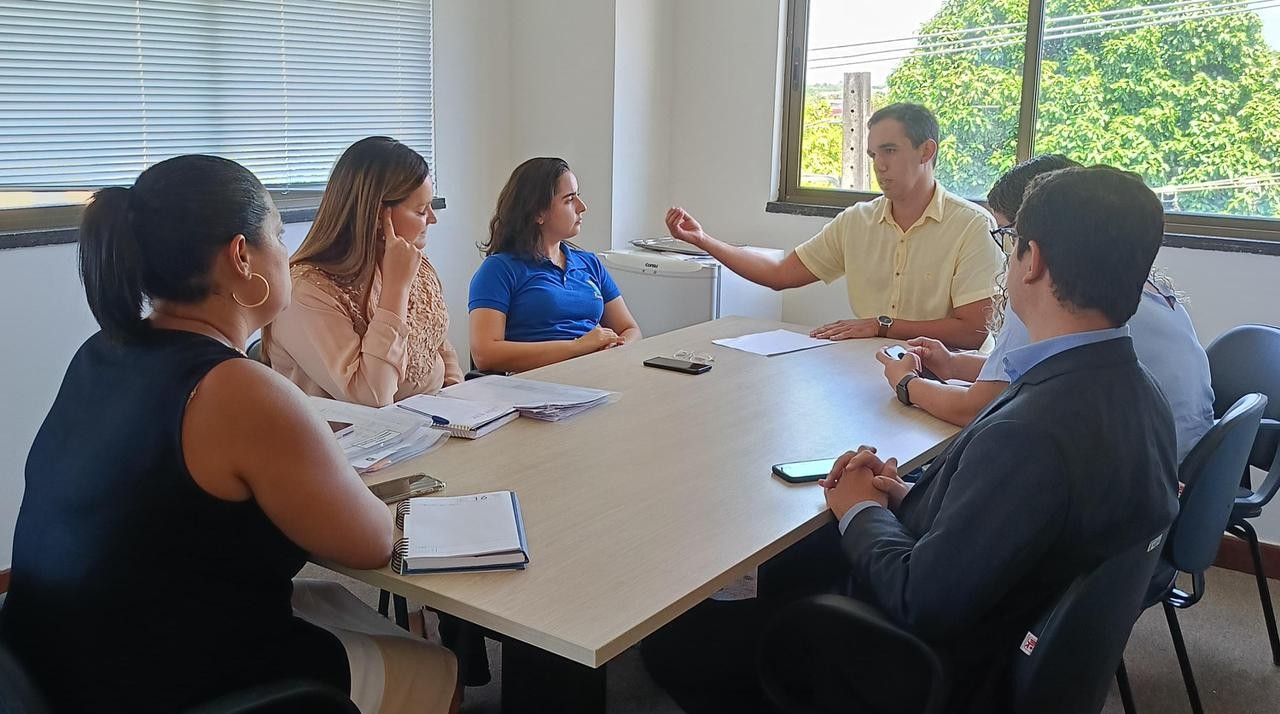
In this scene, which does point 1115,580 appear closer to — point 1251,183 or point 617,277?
point 1251,183

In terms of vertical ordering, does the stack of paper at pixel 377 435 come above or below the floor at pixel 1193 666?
above

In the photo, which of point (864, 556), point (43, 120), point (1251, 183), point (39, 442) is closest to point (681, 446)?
point (864, 556)

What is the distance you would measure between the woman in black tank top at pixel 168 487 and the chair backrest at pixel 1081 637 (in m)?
0.91

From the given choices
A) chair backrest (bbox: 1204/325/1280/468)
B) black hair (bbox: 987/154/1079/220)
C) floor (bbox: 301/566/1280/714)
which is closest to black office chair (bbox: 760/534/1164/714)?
floor (bbox: 301/566/1280/714)

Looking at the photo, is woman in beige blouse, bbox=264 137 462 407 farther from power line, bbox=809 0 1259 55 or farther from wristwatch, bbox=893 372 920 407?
power line, bbox=809 0 1259 55

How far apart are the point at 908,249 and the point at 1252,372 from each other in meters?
1.02

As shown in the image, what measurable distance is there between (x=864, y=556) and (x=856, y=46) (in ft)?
9.78

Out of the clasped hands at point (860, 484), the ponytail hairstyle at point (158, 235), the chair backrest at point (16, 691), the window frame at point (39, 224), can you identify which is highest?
the ponytail hairstyle at point (158, 235)

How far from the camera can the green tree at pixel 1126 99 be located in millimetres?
3348

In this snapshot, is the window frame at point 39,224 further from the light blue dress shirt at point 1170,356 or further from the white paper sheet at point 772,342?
the light blue dress shirt at point 1170,356

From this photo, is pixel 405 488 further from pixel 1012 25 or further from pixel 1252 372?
pixel 1012 25

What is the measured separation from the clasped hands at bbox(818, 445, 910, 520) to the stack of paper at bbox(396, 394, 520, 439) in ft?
2.23

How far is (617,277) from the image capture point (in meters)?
4.17

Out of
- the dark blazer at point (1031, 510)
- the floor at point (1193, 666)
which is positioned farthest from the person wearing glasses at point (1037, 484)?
the floor at point (1193, 666)
